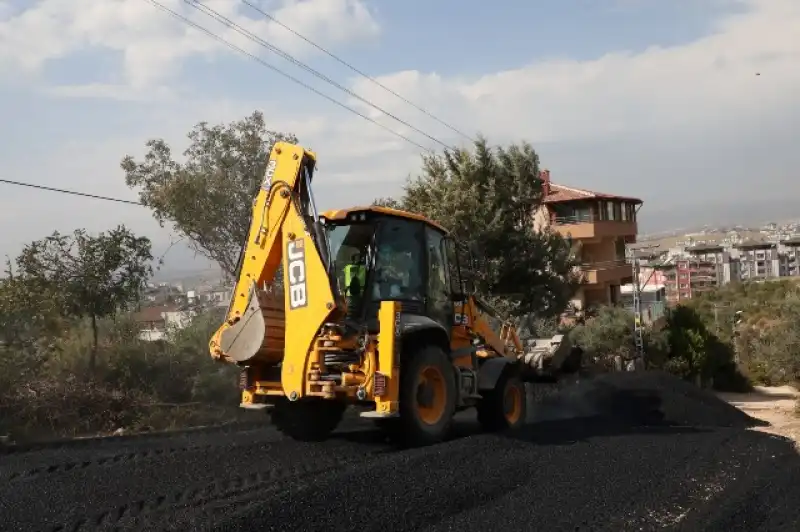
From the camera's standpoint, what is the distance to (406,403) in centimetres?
797

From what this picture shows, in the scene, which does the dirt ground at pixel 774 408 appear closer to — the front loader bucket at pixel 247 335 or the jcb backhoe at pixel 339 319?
the jcb backhoe at pixel 339 319

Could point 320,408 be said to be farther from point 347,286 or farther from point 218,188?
point 218,188

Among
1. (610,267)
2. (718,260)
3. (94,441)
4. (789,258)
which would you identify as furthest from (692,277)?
(94,441)

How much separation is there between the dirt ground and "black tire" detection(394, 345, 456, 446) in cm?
490

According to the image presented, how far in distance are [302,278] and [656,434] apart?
4.58m

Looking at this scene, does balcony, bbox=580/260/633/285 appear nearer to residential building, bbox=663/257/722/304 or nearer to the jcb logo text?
the jcb logo text

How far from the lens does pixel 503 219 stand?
22.0 m

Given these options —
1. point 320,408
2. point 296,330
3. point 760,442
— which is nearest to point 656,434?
point 760,442

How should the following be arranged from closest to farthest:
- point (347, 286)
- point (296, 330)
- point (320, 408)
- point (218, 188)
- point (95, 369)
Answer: point (296, 330) < point (347, 286) < point (320, 408) < point (95, 369) < point (218, 188)

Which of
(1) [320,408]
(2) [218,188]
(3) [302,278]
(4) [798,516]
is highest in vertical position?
(2) [218,188]

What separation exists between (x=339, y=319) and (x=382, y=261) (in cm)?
102

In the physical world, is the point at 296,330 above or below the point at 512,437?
above

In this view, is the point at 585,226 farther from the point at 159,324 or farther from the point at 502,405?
the point at 502,405

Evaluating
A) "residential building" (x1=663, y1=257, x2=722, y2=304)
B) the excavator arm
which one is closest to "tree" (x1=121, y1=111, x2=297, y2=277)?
the excavator arm
